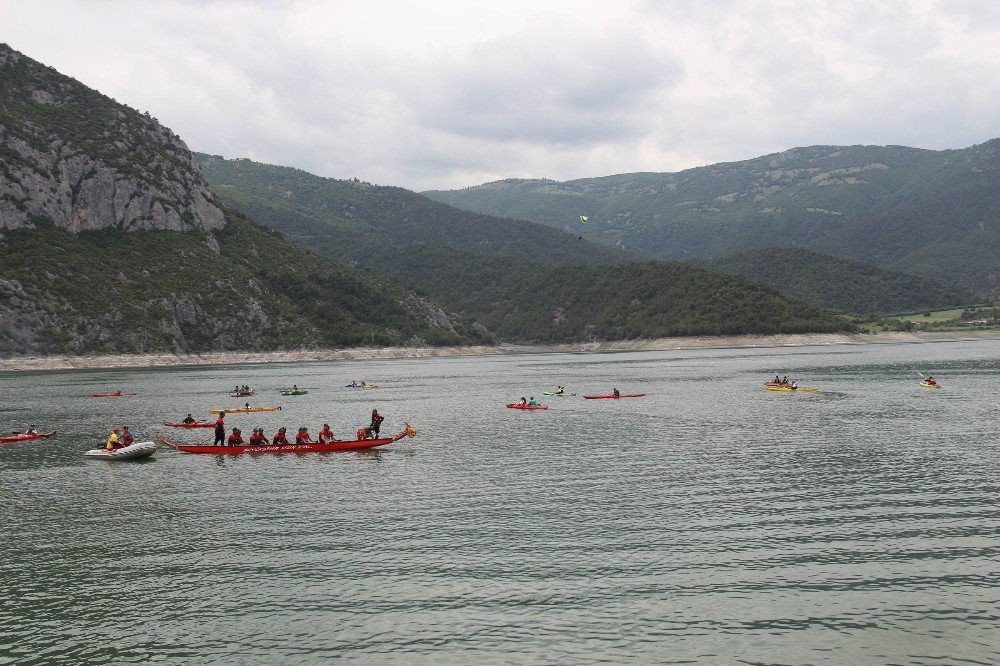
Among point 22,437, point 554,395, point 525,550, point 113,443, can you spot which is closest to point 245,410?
point 22,437

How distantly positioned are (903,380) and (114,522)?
346ft

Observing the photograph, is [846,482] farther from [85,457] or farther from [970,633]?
[85,457]

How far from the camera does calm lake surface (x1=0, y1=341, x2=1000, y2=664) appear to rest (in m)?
21.5

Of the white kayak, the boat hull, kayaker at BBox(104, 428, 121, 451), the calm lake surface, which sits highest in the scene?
kayaker at BBox(104, 428, 121, 451)

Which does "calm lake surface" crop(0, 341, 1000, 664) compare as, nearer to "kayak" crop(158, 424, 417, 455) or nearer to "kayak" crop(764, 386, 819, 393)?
"kayak" crop(158, 424, 417, 455)

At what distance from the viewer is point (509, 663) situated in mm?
20000

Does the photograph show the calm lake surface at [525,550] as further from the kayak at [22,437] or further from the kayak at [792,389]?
the kayak at [792,389]

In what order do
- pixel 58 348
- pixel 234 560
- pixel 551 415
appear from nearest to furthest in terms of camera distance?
1. pixel 234 560
2. pixel 551 415
3. pixel 58 348

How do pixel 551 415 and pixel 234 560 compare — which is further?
pixel 551 415

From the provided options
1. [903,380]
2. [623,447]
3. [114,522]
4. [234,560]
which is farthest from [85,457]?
[903,380]

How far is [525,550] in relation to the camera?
29.7 metres

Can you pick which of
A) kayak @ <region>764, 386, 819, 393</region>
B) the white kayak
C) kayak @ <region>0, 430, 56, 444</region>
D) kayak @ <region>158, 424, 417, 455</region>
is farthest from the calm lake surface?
kayak @ <region>764, 386, 819, 393</region>

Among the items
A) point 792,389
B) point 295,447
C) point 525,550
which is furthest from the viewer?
point 792,389

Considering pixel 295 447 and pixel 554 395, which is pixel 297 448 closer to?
pixel 295 447
